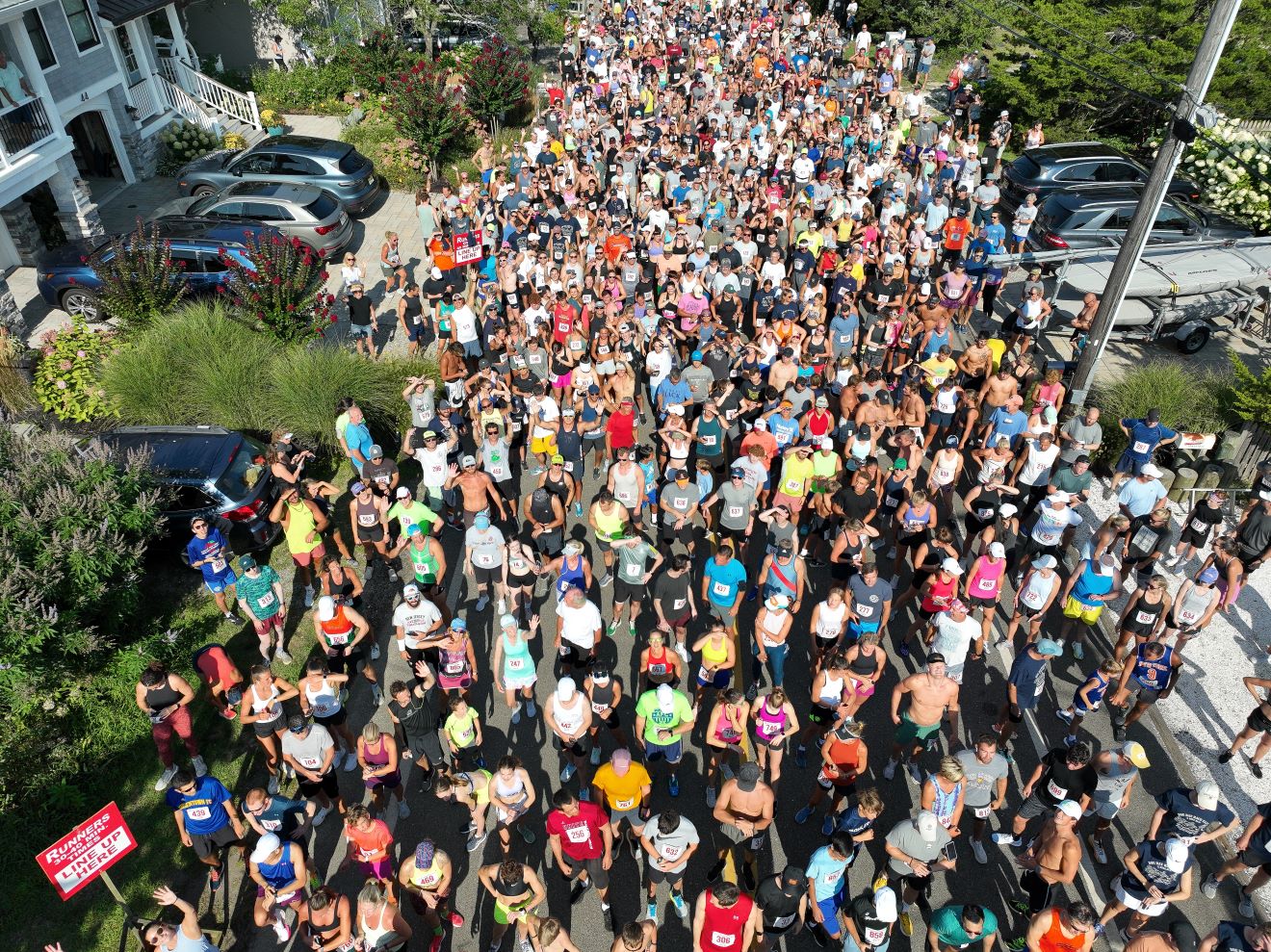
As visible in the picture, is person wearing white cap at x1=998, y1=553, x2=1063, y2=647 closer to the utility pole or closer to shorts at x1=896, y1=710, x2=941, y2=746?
shorts at x1=896, y1=710, x2=941, y2=746

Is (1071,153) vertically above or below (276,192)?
above

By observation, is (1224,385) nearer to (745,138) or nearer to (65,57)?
(745,138)

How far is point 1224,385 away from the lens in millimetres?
13711

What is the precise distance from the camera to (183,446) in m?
11.6

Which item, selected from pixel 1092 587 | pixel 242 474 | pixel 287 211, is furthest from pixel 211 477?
pixel 1092 587

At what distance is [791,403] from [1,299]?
14579 mm

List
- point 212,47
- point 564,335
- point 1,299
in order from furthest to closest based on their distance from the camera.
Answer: point 212,47, point 1,299, point 564,335

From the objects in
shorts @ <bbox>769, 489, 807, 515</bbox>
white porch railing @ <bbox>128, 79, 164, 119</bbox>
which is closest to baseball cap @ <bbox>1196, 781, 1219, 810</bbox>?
shorts @ <bbox>769, 489, 807, 515</bbox>

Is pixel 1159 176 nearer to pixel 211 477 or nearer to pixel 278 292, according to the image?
pixel 211 477

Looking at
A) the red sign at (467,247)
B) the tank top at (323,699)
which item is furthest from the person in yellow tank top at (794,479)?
the red sign at (467,247)

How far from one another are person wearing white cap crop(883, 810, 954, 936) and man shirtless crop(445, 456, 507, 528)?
5654 mm

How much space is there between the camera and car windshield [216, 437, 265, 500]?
36.5 ft

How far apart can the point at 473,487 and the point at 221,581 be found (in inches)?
117

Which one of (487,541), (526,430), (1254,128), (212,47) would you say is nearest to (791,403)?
(526,430)
